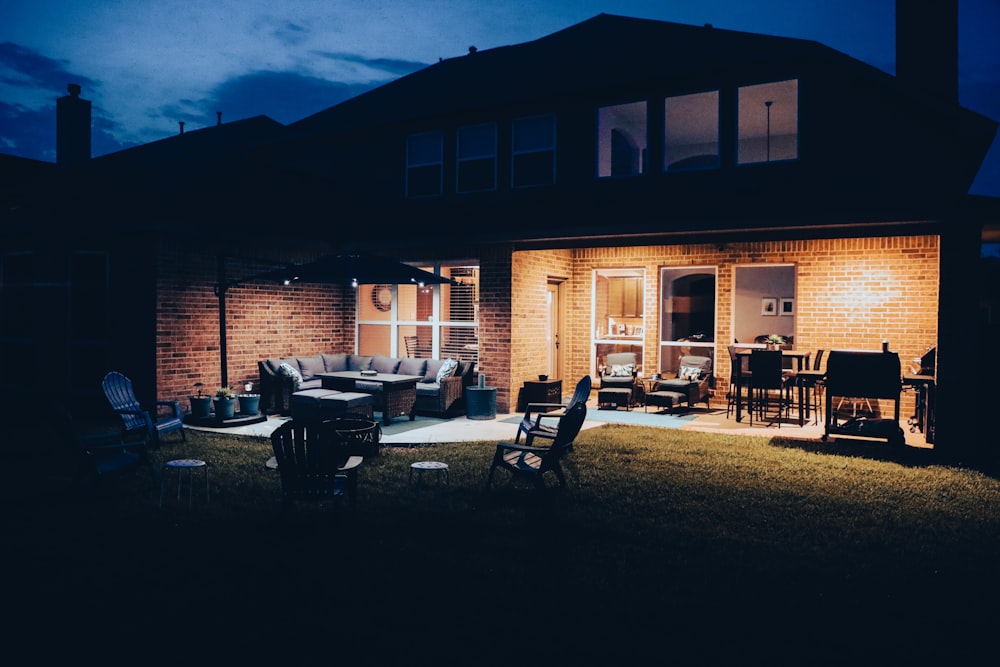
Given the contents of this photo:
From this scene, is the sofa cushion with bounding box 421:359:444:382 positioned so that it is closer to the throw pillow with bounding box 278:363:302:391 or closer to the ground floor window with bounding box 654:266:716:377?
the throw pillow with bounding box 278:363:302:391

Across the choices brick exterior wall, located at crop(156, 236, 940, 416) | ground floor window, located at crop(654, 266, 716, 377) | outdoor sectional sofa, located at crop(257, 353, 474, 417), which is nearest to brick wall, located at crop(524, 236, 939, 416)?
brick exterior wall, located at crop(156, 236, 940, 416)

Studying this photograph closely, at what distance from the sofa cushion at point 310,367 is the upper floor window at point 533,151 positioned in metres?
4.76

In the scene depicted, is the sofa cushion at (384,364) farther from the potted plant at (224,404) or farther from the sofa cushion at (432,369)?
the potted plant at (224,404)

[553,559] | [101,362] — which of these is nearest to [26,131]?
[101,362]

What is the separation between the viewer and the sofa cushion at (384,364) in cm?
1179

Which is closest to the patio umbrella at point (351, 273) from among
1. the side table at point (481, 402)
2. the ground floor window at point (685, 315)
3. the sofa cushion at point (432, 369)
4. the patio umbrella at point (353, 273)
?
the patio umbrella at point (353, 273)

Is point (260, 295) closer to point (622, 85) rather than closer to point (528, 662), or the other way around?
point (622, 85)

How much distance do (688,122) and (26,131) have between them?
16700cm

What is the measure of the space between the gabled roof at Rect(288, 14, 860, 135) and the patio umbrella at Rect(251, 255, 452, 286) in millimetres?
4288

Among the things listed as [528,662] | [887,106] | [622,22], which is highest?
[622,22]

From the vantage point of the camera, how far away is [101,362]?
11.1m

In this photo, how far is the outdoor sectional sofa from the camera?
10.8 metres

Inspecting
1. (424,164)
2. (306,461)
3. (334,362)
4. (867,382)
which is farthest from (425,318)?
(306,461)

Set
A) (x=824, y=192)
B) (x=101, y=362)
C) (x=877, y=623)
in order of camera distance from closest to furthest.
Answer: (x=877, y=623), (x=824, y=192), (x=101, y=362)
